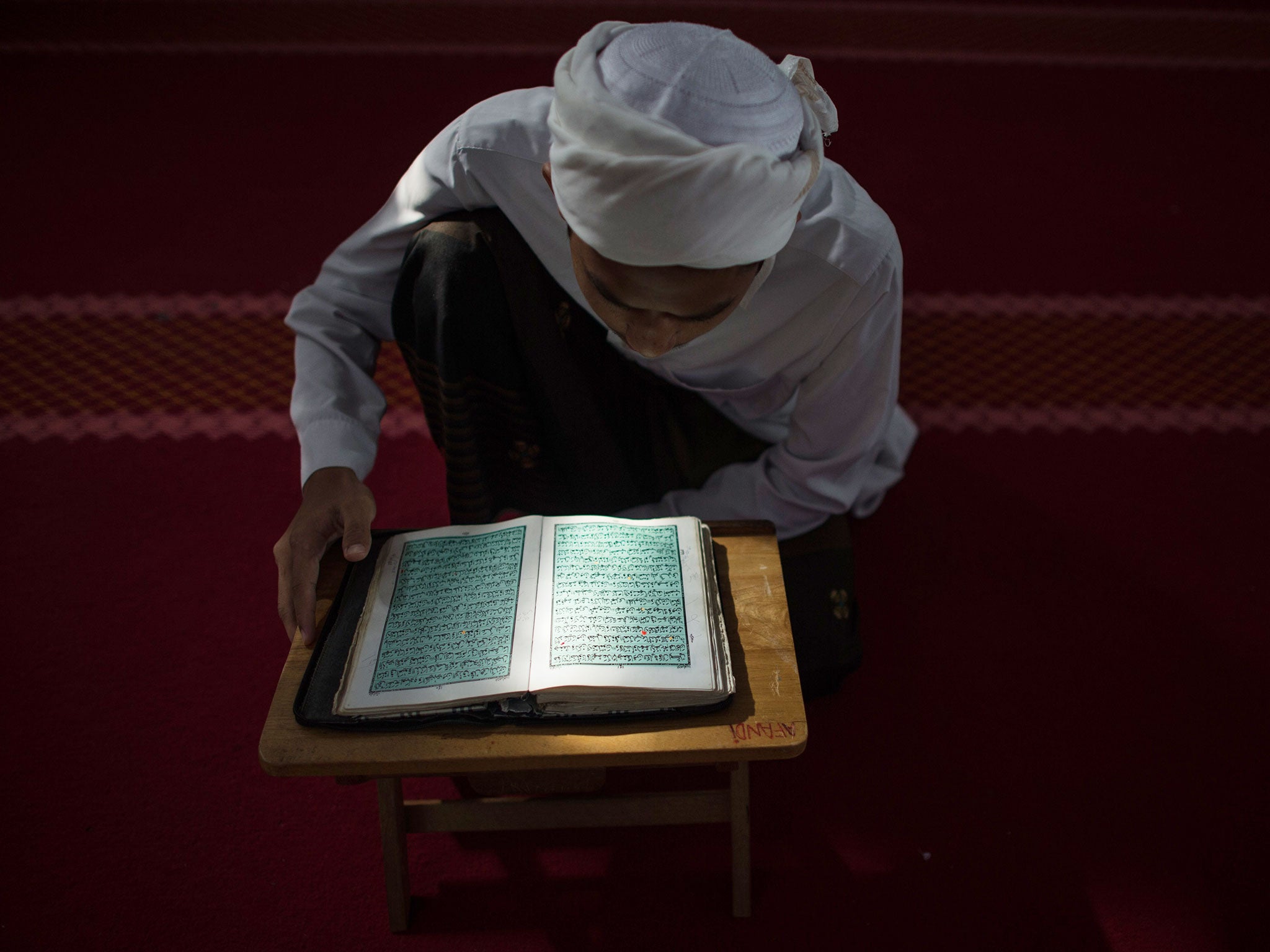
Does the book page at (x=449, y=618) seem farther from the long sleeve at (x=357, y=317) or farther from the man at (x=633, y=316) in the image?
the long sleeve at (x=357, y=317)

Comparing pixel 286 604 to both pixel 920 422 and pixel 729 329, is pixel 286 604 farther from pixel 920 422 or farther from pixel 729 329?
pixel 920 422

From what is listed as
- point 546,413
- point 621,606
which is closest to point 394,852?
point 621,606

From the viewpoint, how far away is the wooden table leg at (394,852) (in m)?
1.17

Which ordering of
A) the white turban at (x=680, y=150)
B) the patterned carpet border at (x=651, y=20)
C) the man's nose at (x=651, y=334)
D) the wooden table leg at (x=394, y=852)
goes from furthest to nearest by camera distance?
the patterned carpet border at (x=651, y=20) < the wooden table leg at (x=394, y=852) < the man's nose at (x=651, y=334) < the white turban at (x=680, y=150)

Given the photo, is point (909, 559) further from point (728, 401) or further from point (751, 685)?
point (751, 685)

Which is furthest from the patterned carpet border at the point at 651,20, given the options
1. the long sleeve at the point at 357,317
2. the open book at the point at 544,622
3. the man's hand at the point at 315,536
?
the open book at the point at 544,622

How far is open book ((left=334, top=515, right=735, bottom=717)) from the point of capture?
3.07ft

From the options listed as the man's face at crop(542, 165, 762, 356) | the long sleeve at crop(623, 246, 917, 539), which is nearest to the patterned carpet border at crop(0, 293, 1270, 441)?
the long sleeve at crop(623, 246, 917, 539)

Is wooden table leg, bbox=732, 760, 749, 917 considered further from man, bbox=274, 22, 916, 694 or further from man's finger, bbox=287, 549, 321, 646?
man's finger, bbox=287, 549, 321, 646

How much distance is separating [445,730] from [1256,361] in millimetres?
2121

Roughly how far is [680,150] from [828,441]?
0.60m

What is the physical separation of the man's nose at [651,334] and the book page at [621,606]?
0.22m

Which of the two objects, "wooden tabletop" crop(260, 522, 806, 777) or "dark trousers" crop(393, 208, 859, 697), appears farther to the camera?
"dark trousers" crop(393, 208, 859, 697)

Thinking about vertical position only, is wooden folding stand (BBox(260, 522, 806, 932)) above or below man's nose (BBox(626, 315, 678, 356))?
below
